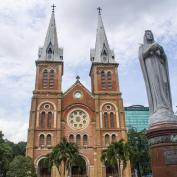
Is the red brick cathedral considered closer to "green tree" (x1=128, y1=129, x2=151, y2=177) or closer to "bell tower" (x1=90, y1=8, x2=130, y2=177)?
"bell tower" (x1=90, y1=8, x2=130, y2=177)

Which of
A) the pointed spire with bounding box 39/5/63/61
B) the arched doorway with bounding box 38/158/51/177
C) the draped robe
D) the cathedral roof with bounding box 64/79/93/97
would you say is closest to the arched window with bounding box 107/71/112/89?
the cathedral roof with bounding box 64/79/93/97

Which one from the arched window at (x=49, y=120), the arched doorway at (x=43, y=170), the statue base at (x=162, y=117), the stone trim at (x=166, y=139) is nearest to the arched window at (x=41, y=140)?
the arched window at (x=49, y=120)

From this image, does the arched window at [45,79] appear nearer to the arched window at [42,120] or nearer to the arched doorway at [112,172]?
the arched window at [42,120]

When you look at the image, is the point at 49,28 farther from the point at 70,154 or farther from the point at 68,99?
the point at 70,154

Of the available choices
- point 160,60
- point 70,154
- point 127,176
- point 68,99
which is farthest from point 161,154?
point 68,99

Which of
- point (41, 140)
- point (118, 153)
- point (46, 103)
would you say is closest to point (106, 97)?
point (46, 103)

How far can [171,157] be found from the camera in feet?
35.6

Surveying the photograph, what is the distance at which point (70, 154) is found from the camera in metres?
31.6

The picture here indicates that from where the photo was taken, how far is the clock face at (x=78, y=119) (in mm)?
45094

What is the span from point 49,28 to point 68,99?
654 inches

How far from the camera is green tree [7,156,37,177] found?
111 feet

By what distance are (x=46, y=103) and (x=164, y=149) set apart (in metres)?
36.3

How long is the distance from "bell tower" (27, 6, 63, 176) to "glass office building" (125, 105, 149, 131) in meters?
64.7

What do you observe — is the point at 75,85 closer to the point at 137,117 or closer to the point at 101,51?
the point at 101,51
